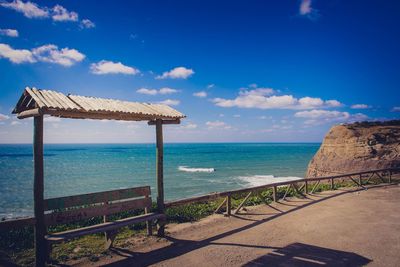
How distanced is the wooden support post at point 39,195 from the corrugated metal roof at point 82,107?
406 millimetres

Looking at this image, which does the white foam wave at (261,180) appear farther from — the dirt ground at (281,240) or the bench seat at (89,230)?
the bench seat at (89,230)

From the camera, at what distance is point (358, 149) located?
3128 centimetres

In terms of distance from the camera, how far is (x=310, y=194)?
13836 mm

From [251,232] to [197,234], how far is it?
1627 millimetres

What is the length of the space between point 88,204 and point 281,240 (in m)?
5.17

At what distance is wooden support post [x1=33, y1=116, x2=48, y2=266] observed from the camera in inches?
220

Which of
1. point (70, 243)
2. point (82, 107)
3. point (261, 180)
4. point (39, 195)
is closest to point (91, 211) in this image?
point (39, 195)

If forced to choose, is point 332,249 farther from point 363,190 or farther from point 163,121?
point 363,190

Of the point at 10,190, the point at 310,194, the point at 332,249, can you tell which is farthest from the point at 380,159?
the point at 10,190

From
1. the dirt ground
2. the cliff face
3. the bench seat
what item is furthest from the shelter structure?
the cliff face

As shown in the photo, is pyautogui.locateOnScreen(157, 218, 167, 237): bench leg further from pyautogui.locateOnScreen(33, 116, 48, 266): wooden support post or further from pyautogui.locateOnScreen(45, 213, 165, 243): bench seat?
pyautogui.locateOnScreen(33, 116, 48, 266): wooden support post

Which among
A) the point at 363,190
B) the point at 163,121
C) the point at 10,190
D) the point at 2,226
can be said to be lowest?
the point at 10,190

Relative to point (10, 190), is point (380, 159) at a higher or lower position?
higher

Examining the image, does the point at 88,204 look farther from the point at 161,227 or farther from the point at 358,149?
the point at 358,149
